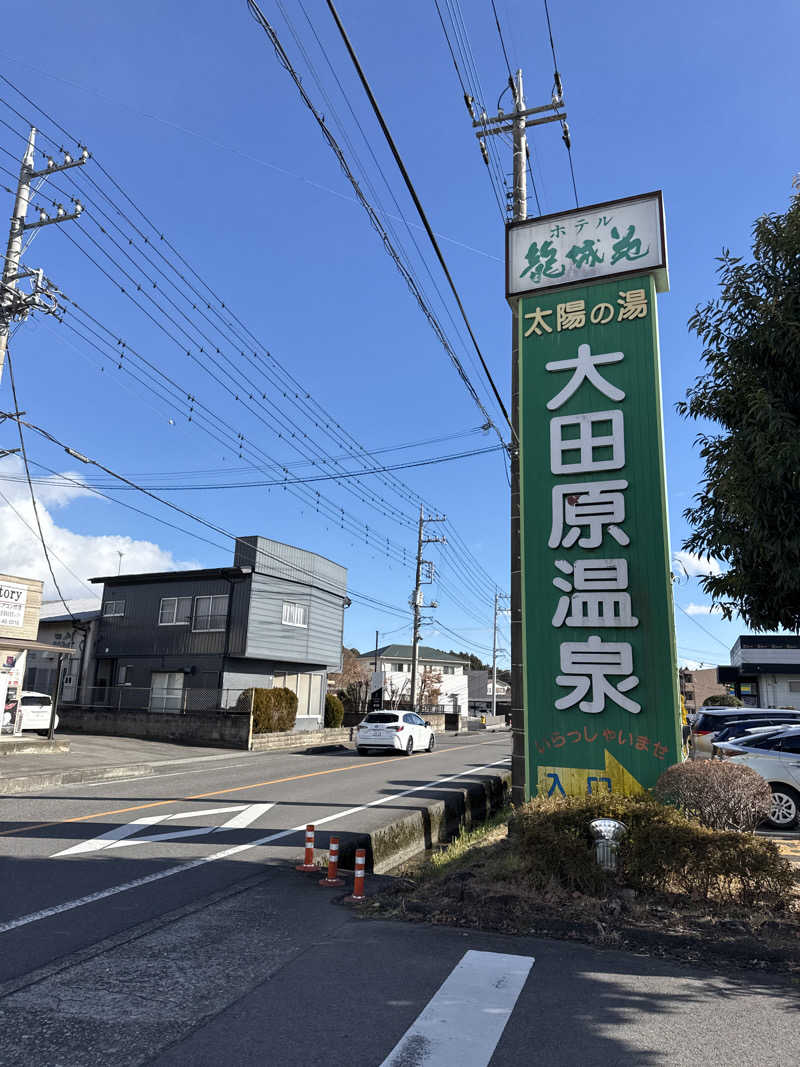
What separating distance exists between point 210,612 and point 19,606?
8.98m

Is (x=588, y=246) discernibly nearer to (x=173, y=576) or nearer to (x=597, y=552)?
(x=597, y=552)

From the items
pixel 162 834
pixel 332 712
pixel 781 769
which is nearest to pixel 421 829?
pixel 162 834

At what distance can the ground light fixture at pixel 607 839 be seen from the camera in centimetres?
626

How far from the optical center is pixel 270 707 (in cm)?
2631

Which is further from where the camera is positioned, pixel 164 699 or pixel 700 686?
pixel 700 686

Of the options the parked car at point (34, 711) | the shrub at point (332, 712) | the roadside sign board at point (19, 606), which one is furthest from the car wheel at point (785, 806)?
the shrub at point (332, 712)

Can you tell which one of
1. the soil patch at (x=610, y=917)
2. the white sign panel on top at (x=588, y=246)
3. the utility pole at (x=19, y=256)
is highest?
the utility pole at (x=19, y=256)

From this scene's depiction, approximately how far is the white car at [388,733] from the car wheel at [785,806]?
1446cm

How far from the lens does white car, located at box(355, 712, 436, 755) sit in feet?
78.4

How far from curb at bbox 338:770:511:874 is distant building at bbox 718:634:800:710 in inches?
1293

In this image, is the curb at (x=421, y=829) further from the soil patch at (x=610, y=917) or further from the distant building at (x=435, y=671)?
the distant building at (x=435, y=671)

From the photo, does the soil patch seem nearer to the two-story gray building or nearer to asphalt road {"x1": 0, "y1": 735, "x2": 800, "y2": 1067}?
asphalt road {"x1": 0, "y1": 735, "x2": 800, "y2": 1067}

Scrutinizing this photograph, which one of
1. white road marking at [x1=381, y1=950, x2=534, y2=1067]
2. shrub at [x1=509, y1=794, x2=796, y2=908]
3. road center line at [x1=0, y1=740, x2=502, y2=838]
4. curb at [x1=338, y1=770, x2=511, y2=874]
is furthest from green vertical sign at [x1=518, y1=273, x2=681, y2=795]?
road center line at [x1=0, y1=740, x2=502, y2=838]

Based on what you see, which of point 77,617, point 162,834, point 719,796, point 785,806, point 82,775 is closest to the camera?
point 719,796
